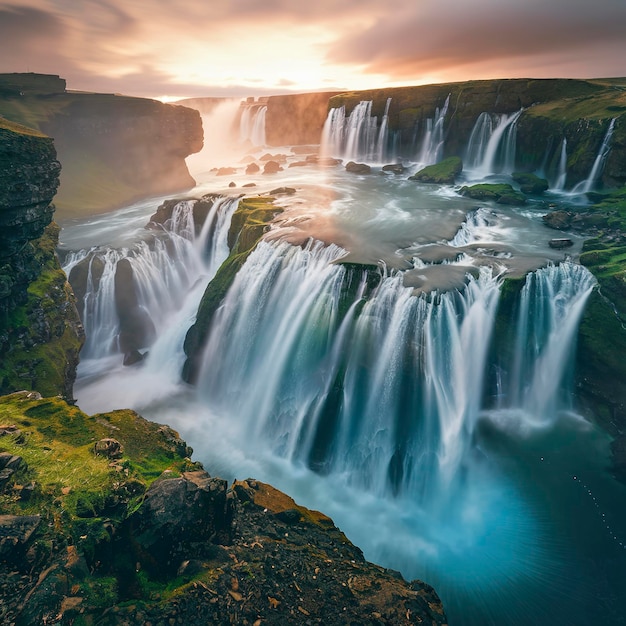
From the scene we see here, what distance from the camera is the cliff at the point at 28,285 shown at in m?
14.4

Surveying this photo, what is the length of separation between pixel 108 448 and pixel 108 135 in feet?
191

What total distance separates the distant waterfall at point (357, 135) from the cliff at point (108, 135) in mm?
20570

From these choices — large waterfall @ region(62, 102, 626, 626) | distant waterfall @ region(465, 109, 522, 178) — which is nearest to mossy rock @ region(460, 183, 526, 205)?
large waterfall @ region(62, 102, 626, 626)

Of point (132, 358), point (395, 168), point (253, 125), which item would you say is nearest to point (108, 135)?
point (253, 125)

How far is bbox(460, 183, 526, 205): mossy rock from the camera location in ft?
100

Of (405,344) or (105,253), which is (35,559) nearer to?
(405,344)

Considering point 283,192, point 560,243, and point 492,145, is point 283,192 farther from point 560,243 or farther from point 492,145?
point 560,243

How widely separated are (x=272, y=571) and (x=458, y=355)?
38.2 ft

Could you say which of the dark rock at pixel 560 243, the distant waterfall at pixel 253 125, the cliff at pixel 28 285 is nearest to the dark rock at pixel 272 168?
the distant waterfall at pixel 253 125

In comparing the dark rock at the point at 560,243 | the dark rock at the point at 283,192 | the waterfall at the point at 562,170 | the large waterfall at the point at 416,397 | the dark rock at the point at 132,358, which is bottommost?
the dark rock at the point at 132,358

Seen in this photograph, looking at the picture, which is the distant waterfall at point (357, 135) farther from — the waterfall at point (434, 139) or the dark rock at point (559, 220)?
the dark rock at point (559, 220)

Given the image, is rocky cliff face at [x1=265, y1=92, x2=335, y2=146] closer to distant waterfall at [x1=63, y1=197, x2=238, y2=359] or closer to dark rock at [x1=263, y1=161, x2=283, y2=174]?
dark rock at [x1=263, y1=161, x2=283, y2=174]

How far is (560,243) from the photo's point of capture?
2150 centimetres

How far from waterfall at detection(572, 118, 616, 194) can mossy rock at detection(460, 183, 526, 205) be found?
4.88 meters
